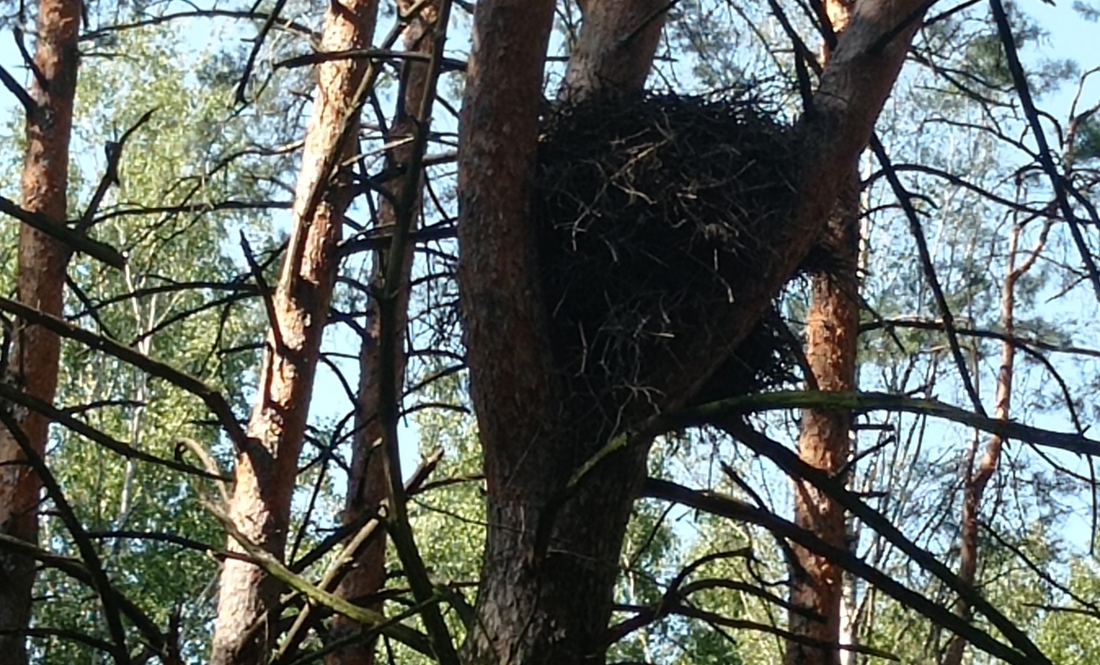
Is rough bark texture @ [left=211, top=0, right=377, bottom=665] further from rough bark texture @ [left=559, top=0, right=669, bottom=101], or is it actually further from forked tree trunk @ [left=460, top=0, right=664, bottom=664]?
forked tree trunk @ [left=460, top=0, right=664, bottom=664]

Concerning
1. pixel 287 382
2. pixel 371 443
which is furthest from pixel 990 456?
pixel 287 382

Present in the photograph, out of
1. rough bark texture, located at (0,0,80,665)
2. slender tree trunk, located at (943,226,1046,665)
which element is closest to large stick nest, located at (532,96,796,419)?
rough bark texture, located at (0,0,80,665)

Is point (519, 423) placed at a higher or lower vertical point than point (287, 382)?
lower

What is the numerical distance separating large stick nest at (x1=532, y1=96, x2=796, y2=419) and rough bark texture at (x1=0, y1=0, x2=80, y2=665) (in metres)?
2.17

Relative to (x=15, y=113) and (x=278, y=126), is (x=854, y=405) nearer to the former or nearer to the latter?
(x=278, y=126)

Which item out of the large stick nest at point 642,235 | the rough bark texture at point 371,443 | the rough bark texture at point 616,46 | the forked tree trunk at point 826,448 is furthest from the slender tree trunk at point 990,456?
the large stick nest at point 642,235

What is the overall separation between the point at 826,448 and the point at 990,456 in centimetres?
457

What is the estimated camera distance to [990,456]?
10.9 metres

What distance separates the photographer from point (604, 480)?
3055 mm

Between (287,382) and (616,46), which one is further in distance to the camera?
(287,382)

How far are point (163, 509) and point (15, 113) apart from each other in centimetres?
482

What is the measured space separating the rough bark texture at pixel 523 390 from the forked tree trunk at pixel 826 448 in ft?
7.79

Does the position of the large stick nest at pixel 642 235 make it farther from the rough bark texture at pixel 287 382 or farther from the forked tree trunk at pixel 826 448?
the forked tree trunk at pixel 826 448

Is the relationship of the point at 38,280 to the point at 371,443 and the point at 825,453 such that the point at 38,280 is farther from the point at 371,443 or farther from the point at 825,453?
the point at 825,453
